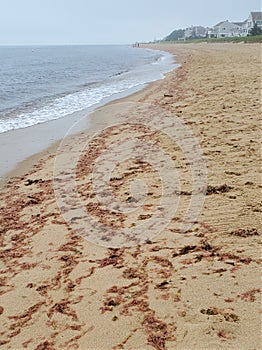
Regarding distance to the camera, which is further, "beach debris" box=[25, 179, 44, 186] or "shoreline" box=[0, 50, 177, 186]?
"shoreline" box=[0, 50, 177, 186]

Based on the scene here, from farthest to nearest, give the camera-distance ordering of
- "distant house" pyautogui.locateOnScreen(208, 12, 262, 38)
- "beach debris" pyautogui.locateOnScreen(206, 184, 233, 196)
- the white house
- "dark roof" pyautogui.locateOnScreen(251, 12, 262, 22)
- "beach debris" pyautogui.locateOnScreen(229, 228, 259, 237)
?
1. the white house
2. "distant house" pyautogui.locateOnScreen(208, 12, 262, 38)
3. "dark roof" pyautogui.locateOnScreen(251, 12, 262, 22)
4. "beach debris" pyautogui.locateOnScreen(206, 184, 233, 196)
5. "beach debris" pyautogui.locateOnScreen(229, 228, 259, 237)

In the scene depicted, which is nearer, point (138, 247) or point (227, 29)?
point (138, 247)

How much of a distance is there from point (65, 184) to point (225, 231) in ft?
9.75

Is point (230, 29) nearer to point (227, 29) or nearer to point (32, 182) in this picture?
point (227, 29)

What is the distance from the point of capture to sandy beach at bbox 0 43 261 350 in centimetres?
268

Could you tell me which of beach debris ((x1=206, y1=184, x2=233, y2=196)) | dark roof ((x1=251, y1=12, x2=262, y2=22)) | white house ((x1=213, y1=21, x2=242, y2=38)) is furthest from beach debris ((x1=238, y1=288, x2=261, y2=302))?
white house ((x1=213, y1=21, x2=242, y2=38))

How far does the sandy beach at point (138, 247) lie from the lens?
2.68m

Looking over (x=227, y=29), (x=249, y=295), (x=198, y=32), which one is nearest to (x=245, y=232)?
(x=249, y=295)

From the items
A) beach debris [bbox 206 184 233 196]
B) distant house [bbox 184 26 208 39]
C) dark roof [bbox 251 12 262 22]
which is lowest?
beach debris [bbox 206 184 233 196]

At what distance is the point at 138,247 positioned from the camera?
3.77m

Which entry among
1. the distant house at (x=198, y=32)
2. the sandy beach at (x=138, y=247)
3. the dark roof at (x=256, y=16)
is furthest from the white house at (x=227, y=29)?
the sandy beach at (x=138, y=247)

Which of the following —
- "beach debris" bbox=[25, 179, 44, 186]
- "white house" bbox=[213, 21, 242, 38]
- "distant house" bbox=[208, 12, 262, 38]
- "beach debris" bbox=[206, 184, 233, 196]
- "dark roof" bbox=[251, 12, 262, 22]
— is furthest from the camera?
"white house" bbox=[213, 21, 242, 38]

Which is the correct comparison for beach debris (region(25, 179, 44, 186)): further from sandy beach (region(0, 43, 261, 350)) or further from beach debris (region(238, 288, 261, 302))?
beach debris (region(238, 288, 261, 302))

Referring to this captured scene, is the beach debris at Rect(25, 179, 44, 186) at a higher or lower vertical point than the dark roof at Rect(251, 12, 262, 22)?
lower
